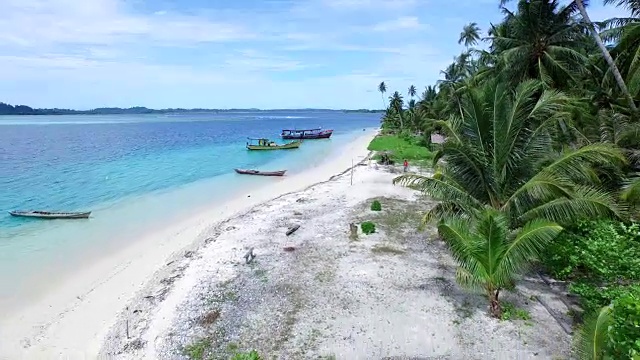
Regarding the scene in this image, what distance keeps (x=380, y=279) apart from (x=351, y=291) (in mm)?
1049

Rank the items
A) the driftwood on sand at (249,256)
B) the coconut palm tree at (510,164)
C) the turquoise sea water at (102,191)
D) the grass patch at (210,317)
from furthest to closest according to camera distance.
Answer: the turquoise sea water at (102,191), the driftwood on sand at (249,256), the grass patch at (210,317), the coconut palm tree at (510,164)

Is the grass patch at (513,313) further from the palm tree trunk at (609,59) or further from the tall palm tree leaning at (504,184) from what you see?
the palm tree trunk at (609,59)

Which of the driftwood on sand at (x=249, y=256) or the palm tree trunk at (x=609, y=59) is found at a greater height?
the palm tree trunk at (x=609, y=59)

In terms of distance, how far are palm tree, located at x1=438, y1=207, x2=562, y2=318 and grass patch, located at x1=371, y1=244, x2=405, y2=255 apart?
4.31 metres

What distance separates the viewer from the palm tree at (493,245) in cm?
747

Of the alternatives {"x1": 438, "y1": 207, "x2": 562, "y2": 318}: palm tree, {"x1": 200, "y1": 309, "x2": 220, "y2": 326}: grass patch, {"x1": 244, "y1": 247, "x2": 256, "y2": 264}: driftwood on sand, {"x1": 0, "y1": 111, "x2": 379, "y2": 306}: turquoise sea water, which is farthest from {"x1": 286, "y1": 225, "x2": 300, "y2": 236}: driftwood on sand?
{"x1": 438, "y1": 207, "x2": 562, "y2": 318}: palm tree

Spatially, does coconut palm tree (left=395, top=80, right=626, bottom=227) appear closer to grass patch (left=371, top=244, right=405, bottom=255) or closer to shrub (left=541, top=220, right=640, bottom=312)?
shrub (left=541, top=220, right=640, bottom=312)

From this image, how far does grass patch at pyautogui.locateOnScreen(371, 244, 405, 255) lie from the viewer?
12594mm

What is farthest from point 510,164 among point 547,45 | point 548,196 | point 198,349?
point 547,45

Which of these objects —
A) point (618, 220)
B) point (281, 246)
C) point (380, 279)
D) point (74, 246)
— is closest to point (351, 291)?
point (380, 279)

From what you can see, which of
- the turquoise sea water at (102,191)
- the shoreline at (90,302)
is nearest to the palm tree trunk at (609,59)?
the shoreline at (90,302)

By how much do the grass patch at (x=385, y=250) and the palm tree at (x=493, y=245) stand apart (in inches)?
170

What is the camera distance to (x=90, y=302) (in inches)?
419

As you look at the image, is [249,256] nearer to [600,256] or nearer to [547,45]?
[600,256]
